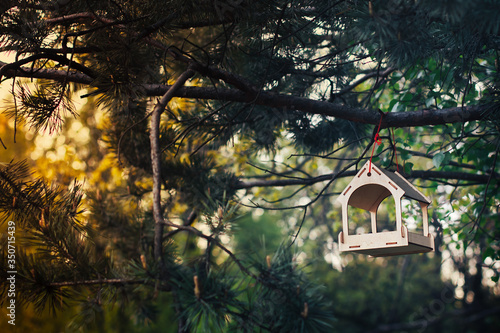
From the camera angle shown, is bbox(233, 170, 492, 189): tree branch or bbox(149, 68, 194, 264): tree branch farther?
bbox(233, 170, 492, 189): tree branch

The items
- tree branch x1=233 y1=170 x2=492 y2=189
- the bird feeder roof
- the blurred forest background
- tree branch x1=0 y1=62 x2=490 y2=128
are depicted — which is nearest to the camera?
the blurred forest background

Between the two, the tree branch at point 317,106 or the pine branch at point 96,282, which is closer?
the pine branch at point 96,282

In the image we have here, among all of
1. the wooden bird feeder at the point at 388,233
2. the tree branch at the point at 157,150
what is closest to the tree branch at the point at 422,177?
the wooden bird feeder at the point at 388,233

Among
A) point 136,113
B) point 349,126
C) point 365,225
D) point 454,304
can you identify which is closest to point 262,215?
point 365,225

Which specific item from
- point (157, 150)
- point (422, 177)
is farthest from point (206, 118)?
point (422, 177)

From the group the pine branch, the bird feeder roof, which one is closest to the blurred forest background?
the pine branch

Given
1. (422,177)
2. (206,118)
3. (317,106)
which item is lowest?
(422,177)

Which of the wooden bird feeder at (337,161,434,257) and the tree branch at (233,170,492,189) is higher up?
the tree branch at (233,170,492,189)

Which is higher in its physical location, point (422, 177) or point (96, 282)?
point (422, 177)

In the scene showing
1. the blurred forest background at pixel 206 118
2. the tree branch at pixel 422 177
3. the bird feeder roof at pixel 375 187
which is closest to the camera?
the blurred forest background at pixel 206 118

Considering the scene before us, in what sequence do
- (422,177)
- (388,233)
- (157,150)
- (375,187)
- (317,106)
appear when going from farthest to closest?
(422,177), (317,106), (375,187), (157,150), (388,233)

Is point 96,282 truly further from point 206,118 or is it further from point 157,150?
point 206,118

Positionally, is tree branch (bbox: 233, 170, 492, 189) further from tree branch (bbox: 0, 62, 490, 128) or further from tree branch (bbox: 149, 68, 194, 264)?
tree branch (bbox: 149, 68, 194, 264)

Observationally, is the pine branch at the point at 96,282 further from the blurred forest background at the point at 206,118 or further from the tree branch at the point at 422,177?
the tree branch at the point at 422,177
